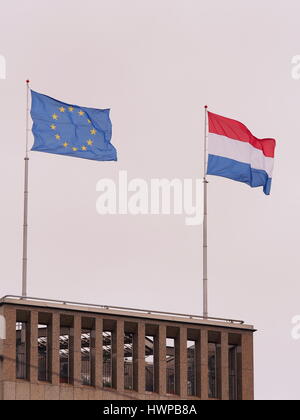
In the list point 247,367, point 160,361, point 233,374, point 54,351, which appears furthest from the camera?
point 233,374

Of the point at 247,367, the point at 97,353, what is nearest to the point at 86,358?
the point at 97,353

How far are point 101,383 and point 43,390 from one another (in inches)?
190

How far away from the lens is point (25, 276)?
Result: 124812mm

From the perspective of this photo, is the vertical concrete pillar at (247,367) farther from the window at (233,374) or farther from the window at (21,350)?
the window at (21,350)

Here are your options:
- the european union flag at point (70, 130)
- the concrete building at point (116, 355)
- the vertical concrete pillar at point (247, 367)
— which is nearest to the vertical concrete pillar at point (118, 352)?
the concrete building at point (116, 355)

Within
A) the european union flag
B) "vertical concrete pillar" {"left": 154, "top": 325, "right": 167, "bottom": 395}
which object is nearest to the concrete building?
"vertical concrete pillar" {"left": 154, "top": 325, "right": 167, "bottom": 395}

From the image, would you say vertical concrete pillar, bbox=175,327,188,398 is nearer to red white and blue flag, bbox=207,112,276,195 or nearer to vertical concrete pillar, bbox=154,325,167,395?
vertical concrete pillar, bbox=154,325,167,395

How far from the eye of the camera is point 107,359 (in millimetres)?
129250

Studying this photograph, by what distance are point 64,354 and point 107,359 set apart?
3325 mm

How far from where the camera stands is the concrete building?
12438 centimetres

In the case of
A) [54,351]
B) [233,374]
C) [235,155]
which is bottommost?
[233,374]

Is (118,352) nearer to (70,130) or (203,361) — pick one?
(203,361)

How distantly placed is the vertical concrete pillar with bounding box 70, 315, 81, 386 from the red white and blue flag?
46.9 ft
